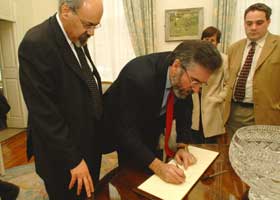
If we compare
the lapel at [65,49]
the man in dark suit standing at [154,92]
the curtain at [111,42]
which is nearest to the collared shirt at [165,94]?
the man in dark suit standing at [154,92]

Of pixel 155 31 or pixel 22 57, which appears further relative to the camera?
pixel 155 31

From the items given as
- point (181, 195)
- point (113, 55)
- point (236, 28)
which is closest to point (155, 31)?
point (113, 55)

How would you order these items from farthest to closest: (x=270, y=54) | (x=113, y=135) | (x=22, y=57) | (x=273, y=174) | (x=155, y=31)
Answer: (x=155, y=31) < (x=270, y=54) < (x=113, y=135) < (x=22, y=57) < (x=273, y=174)

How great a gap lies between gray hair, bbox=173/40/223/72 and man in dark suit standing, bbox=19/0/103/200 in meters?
0.41

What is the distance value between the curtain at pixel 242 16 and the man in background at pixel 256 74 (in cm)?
168

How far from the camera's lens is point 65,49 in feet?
3.53

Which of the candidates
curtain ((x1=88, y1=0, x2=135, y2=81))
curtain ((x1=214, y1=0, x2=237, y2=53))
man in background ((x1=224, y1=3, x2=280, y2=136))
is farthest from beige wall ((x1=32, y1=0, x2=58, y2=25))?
man in background ((x1=224, y1=3, x2=280, y2=136))

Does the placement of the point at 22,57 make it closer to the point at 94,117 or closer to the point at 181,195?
the point at 94,117

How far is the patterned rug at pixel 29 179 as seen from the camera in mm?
2273

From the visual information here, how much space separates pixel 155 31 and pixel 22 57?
3.13 metres

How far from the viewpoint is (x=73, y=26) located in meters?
1.06

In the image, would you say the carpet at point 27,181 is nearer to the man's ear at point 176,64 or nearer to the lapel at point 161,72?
the lapel at point 161,72

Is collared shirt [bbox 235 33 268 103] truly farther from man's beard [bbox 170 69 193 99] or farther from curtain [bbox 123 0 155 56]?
curtain [bbox 123 0 155 56]

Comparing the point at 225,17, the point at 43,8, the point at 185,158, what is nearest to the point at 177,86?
the point at 185,158
